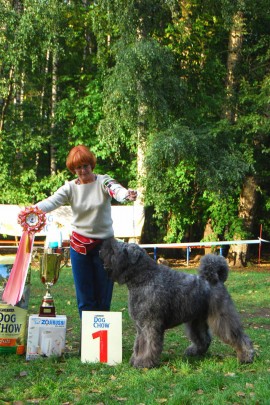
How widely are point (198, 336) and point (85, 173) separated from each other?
1807mm

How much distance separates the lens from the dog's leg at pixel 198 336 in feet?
18.0

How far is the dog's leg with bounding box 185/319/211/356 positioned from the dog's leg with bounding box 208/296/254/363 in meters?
0.31

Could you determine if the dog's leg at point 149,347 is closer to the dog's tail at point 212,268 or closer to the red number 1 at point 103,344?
the red number 1 at point 103,344

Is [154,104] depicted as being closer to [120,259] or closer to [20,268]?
[20,268]

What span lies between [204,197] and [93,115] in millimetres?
4217

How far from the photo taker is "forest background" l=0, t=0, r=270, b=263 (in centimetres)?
1484

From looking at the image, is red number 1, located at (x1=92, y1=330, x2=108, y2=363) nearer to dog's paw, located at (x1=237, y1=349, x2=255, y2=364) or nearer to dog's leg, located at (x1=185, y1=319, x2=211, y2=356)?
dog's leg, located at (x1=185, y1=319, x2=211, y2=356)

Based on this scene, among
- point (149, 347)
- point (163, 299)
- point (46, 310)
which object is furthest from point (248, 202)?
point (149, 347)

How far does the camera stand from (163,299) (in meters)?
5.04

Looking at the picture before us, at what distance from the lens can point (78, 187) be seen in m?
5.49

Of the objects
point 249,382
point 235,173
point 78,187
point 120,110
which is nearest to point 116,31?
point 120,110

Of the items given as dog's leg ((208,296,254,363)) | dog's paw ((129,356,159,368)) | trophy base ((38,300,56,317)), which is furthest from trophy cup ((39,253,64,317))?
dog's leg ((208,296,254,363))

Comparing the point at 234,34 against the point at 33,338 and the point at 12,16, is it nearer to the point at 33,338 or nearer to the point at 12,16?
the point at 12,16

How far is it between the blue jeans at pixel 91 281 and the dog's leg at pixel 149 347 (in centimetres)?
69
